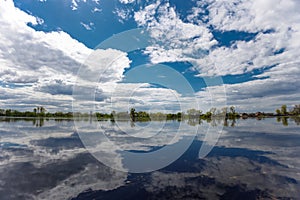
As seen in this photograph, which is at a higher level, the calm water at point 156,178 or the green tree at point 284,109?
the green tree at point 284,109

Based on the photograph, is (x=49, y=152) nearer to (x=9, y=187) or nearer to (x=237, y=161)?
(x=9, y=187)

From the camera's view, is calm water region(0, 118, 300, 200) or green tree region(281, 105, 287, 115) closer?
calm water region(0, 118, 300, 200)

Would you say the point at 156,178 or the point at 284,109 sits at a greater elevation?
the point at 284,109

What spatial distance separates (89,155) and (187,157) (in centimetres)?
594

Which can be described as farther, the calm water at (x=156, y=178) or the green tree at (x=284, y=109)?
the green tree at (x=284, y=109)

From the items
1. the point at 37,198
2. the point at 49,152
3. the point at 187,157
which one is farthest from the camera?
the point at 49,152

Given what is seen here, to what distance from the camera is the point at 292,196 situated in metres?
6.08

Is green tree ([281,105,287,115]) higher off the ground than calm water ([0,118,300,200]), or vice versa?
green tree ([281,105,287,115])

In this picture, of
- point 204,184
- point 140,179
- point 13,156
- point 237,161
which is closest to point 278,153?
point 237,161

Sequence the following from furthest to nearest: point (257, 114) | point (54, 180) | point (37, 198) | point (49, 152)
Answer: point (257, 114) < point (49, 152) < point (54, 180) < point (37, 198)

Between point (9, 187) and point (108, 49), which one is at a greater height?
point (108, 49)

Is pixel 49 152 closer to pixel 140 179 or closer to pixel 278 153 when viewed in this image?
Result: pixel 140 179

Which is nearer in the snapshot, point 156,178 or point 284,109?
point 156,178

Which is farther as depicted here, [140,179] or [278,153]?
[278,153]
